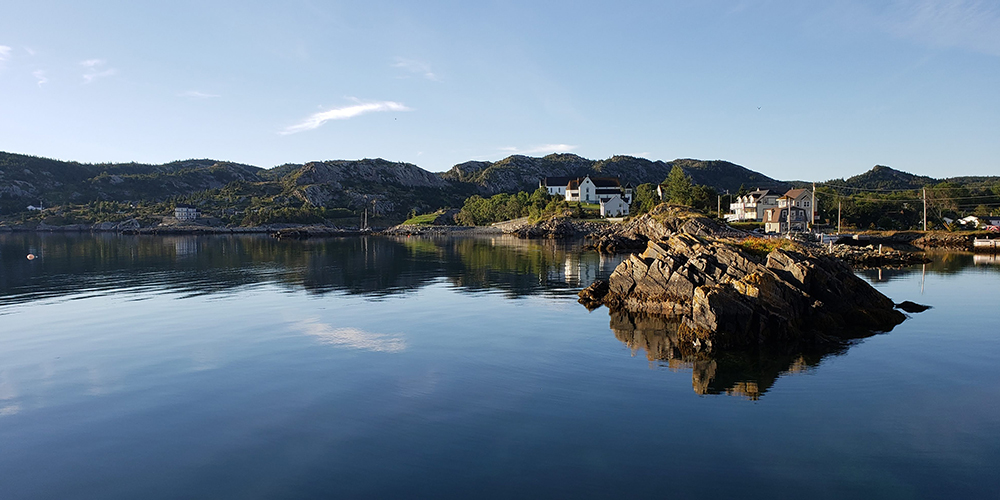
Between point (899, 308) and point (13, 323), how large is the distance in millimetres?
51332

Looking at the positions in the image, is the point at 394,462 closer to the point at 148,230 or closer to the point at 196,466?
the point at 196,466

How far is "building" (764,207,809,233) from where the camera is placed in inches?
3880

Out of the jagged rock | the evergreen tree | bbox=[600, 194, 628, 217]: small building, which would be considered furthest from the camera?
bbox=[600, 194, 628, 217]: small building

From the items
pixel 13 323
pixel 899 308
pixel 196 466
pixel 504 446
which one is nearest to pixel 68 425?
pixel 196 466

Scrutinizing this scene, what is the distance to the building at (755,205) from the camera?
119125 mm

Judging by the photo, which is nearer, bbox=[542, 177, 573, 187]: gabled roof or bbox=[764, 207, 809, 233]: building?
bbox=[764, 207, 809, 233]: building

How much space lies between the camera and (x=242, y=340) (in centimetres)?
2706

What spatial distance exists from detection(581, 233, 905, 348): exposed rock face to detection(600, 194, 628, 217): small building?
340 feet

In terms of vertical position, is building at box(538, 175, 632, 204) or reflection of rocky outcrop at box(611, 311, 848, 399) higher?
building at box(538, 175, 632, 204)

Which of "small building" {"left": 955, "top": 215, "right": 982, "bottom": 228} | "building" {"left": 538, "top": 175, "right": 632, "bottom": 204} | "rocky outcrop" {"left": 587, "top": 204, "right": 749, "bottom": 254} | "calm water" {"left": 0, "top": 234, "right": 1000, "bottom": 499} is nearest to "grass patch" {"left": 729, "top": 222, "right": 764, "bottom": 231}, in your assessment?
"rocky outcrop" {"left": 587, "top": 204, "right": 749, "bottom": 254}

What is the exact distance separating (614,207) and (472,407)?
129902 millimetres

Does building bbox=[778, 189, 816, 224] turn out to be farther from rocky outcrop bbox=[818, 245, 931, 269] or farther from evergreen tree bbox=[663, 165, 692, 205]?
rocky outcrop bbox=[818, 245, 931, 269]

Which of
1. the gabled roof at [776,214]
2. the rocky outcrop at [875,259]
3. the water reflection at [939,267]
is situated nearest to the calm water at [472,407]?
the water reflection at [939,267]

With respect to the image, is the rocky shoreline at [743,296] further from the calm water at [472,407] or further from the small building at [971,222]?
the small building at [971,222]
